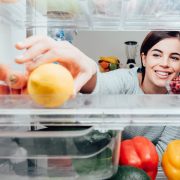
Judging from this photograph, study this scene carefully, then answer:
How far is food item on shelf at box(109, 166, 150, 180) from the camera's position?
617mm

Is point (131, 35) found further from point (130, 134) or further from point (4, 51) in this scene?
point (4, 51)

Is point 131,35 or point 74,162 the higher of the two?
point 131,35

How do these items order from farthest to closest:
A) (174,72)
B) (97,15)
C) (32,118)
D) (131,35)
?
(131,35), (174,72), (97,15), (32,118)

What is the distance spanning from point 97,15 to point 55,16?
3.3 inches

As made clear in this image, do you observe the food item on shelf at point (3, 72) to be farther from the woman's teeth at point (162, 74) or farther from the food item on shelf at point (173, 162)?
the woman's teeth at point (162, 74)

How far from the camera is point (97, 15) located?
708 millimetres

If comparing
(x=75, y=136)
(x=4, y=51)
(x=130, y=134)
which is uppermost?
(x=4, y=51)

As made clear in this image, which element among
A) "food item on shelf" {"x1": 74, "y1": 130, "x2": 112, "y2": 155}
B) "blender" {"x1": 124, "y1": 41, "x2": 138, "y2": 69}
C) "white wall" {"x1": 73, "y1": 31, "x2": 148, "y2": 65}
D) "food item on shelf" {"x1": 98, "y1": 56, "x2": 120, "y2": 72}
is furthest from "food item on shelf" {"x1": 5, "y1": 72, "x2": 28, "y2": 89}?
"white wall" {"x1": 73, "y1": 31, "x2": 148, "y2": 65}

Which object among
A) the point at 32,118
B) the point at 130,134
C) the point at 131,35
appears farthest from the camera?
the point at 131,35

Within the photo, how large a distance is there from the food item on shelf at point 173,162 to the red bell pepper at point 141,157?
21 millimetres

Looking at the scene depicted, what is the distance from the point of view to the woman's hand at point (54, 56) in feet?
1.89

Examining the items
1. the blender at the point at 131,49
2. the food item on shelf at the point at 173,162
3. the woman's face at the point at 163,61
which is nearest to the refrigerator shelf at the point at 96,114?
the food item on shelf at the point at 173,162

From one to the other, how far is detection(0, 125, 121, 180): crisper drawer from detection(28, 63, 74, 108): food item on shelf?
5 cm

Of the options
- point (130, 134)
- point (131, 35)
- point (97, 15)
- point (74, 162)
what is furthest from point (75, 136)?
point (131, 35)
